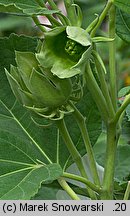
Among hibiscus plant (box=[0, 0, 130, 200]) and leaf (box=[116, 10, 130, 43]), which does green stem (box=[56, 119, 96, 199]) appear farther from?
leaf (box=[116, 10, 130, 43])

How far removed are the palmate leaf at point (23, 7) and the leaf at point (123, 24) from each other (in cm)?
15

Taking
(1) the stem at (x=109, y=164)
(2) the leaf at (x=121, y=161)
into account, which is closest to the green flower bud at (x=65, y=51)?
(1) the stem at (x=109, y=164)

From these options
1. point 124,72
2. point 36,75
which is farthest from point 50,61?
point 124,72

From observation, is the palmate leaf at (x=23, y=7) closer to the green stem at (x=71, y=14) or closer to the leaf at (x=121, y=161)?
the green stem at (x=71, y=14)

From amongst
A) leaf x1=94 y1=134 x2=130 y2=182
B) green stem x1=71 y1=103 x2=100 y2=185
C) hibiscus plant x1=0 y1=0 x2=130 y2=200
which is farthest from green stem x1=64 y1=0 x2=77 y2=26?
leaf x1=94 y1=134 x2=130 y2=182

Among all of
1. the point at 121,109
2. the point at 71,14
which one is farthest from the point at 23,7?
the point at 121,109

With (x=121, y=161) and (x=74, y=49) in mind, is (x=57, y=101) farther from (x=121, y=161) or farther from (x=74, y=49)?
(x=121, y=161)

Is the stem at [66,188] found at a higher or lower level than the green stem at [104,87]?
lower

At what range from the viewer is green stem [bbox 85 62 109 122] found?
2.14ft

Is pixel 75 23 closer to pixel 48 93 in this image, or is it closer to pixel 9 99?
pixel 48 93

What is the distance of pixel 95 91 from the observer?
66cm

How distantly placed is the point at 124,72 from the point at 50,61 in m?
1.15

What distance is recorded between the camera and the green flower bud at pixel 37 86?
24.2 inches

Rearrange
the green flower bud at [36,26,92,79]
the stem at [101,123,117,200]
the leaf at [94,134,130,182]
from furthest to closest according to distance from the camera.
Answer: the leaf at [94,134,130,182]
the stem at [101,123,117,200]
the green flower bud at [36,26,92,79]
